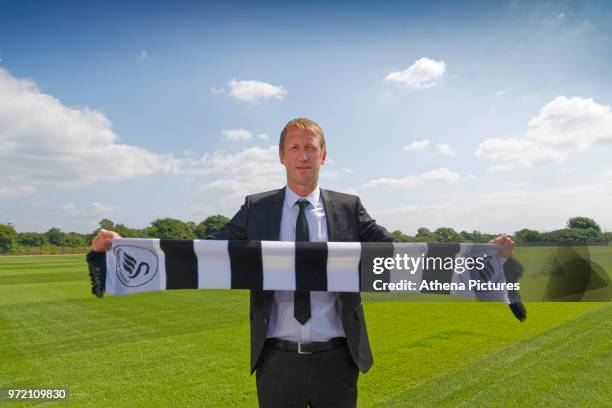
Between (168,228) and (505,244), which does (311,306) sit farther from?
(168,228)

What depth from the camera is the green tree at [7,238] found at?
8451 cm

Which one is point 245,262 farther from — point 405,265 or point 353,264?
point 405,265

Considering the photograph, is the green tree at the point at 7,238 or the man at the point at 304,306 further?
the green tree at the point at 7,238

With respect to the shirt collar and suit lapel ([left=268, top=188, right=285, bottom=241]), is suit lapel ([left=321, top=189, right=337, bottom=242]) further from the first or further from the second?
suit lapel ([left=268, top=188, right=285, bottom=241])

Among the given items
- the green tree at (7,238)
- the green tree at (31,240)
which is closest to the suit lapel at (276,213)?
the green tree at (7,238)

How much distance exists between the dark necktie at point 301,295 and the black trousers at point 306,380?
207 millimetres

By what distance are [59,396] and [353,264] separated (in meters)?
4.24

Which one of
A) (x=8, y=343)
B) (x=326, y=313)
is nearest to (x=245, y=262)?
(x=326, y=313)

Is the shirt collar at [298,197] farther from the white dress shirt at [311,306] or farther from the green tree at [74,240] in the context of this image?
the green tree at [74,240]

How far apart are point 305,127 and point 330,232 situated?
2.18ft

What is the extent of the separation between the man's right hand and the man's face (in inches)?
47.3

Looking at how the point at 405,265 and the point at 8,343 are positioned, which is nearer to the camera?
the point at 405,265

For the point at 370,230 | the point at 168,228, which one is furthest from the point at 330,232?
the point at 168,228

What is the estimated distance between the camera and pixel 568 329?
7.65 meters
